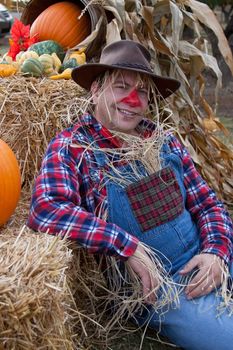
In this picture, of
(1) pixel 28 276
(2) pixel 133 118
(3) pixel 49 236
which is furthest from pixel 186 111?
(1) pixel 28 276

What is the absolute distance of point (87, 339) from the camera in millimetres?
2518

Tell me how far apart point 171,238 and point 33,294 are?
89 centimetres

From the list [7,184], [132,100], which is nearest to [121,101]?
[132,100]

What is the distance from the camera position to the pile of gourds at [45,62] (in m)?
3.30

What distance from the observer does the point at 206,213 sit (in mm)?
2689

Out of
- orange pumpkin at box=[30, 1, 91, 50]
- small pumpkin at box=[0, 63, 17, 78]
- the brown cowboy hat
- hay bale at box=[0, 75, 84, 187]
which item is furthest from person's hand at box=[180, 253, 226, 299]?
orange pumpkin at box=[30, 1, 91, 50]

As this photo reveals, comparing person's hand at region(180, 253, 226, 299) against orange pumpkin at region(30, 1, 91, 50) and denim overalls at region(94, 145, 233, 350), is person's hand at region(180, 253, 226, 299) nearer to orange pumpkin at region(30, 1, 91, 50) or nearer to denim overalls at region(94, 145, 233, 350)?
denim overalls at region(94, 145, 233, 350)

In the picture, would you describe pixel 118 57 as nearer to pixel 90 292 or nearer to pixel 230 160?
pixel 90 292

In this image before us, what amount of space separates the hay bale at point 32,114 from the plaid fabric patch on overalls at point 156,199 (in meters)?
0.71

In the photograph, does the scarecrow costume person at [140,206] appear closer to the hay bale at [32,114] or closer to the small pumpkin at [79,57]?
the hay bale at [32,114]

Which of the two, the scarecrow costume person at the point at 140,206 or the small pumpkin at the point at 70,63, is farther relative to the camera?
the small pumpkin at the point at 70,63

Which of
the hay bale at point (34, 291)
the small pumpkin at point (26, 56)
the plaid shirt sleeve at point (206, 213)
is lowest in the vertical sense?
the small pumpkin at point (26, 56)

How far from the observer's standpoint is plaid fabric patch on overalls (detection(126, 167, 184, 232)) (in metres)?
2.49

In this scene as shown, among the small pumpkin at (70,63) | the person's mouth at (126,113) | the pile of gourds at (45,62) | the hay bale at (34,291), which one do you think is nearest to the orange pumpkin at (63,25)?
the pile of gourds at (45,62)
